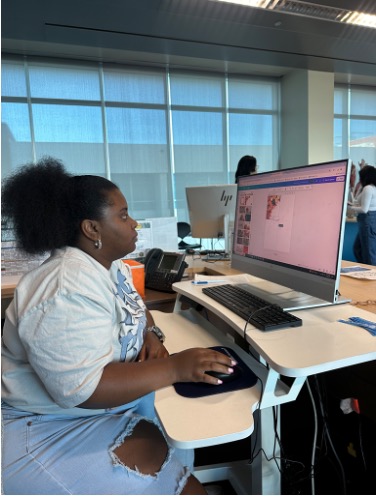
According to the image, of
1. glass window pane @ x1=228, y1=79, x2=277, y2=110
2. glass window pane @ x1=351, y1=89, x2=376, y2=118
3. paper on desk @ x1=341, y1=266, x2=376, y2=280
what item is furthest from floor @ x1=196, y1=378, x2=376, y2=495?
glass window pane @ x1=351, y1=89, x2=376, y2=118

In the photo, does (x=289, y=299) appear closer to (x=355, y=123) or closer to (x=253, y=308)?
(x=253, y=308)

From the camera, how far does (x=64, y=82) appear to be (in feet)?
15.7

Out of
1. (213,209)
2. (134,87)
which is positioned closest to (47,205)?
(213,209)

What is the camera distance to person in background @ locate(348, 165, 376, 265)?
400 centimetres

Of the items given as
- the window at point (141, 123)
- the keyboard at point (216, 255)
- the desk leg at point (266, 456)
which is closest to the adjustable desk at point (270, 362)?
the desk leg at point (266, 456)

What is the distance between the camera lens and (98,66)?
4.89 m

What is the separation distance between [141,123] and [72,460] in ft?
16.5

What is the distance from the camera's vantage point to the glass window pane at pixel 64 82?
15.3 feet

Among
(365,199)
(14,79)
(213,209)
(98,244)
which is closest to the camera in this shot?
(98,244)

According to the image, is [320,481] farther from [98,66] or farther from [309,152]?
[98,66]

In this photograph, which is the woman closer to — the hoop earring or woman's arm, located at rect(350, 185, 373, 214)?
the hoop earring

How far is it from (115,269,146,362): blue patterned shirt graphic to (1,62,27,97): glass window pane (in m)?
4.58

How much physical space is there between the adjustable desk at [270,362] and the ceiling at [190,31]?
284cm

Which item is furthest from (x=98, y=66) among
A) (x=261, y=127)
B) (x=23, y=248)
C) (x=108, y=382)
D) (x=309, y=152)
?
(x=108, y=382)
